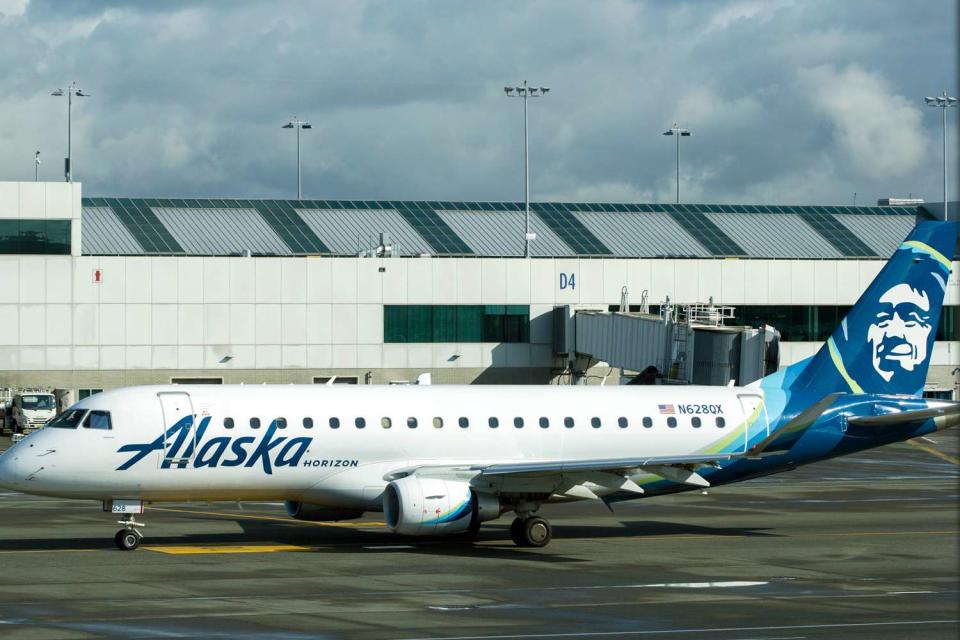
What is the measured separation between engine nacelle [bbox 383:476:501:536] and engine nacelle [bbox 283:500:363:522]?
2.46 metres

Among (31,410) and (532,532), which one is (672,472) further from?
(31,410)

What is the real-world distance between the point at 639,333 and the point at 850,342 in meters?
36.6

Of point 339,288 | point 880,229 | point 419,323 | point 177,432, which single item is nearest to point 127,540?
point 177,432

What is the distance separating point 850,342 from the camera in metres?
40.4

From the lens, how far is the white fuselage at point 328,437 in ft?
112

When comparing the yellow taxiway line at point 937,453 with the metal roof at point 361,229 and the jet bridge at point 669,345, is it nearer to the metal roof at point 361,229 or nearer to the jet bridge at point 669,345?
the jet bridge at point 669,345

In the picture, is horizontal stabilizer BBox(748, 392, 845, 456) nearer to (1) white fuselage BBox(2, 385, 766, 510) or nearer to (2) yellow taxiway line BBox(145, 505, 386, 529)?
(1) white fuselage BBox(2, 385, 766, 510)

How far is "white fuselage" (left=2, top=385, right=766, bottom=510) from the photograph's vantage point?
3403 centimetres

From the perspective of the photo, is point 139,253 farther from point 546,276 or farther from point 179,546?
point 179,546

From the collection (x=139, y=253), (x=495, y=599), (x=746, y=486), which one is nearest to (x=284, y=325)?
(x=139, y=253)

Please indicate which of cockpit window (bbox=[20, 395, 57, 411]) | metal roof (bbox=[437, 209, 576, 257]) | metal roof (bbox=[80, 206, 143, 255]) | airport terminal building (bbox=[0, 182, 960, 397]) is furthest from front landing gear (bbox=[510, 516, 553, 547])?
metal roof (bbox=[437, 209, 576, 257])

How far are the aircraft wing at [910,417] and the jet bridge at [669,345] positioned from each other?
2293cm

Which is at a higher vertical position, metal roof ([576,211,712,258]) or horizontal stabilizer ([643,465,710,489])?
metal roof ([576,211,712,258])

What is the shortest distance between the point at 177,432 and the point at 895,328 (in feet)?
64.7
